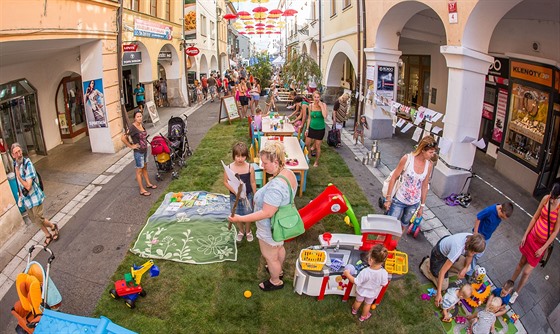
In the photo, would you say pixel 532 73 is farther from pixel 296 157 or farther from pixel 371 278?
pixel 371 278

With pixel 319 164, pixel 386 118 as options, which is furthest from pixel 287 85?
pixel 319 164

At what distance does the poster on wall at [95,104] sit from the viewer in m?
9.59

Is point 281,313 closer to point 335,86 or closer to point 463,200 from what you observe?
point 463,200

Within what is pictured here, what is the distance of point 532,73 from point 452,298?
5.74 metres

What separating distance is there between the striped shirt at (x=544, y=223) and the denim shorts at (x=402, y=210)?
4.73 ft

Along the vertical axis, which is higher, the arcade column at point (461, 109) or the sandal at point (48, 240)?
the arcade column at point (461, 109)

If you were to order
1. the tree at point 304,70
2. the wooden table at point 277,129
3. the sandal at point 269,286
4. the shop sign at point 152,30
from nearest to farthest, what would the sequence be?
the sandal at point 269,286
the wooden table at point 277,129
the shop sign at point 152,30
the tree at point 304,70

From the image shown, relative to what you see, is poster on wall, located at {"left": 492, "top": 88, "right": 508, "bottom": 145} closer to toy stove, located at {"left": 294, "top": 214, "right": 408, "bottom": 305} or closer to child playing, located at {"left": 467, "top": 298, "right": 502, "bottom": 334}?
toy stove, located at {"left": 294, "top": 214, "right": 408, "bottom": 305}

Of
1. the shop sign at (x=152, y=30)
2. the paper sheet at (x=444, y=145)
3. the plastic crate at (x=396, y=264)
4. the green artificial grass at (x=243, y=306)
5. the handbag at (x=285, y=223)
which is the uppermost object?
the shop sign at (x=152, y=30)

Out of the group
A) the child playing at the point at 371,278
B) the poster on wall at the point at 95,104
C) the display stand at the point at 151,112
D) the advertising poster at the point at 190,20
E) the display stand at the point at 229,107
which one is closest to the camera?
the child playing at the point at 371,278

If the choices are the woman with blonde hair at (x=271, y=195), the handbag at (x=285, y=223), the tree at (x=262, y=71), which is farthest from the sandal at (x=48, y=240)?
the tree at (x=262, y=71)

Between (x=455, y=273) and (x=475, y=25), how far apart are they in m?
4.24

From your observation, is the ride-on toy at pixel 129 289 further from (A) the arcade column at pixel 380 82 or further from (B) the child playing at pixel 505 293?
(A) the arcade column at pixel 380 82

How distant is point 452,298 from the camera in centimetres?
418
